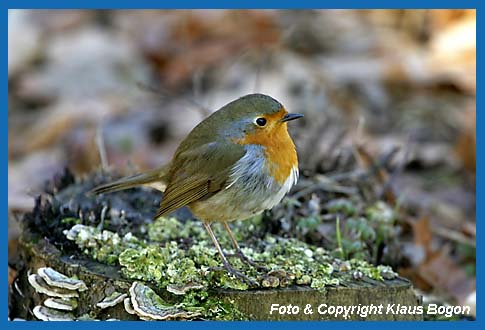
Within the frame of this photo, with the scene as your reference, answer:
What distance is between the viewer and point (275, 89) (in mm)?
7504

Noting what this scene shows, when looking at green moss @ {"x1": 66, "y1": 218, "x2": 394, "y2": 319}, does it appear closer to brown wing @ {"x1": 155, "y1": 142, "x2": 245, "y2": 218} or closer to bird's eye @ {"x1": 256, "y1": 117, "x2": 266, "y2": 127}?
brown wing @ {"x1": 155, "y1": 142, "x2": 245, "y2": 218}

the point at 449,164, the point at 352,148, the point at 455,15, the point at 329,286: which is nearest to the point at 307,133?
the point at 352,148

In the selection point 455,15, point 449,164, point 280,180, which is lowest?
point 449,164

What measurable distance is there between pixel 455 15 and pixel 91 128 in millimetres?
4009

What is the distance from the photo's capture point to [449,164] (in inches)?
266

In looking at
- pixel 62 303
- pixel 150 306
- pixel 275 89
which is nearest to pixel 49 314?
pixel 62 303

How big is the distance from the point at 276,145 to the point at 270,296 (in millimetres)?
794

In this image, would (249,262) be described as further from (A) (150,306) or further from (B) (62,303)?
(B) (62,303)

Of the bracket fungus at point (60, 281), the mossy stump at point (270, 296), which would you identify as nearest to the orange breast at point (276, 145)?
the mossy stump at point (270, 296)

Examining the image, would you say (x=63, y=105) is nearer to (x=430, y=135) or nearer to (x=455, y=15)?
(x=430, y=135)

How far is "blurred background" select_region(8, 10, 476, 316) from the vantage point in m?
5.94

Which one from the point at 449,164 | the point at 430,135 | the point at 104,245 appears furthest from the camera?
the point at 430,135

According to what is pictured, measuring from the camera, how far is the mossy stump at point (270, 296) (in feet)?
11.0

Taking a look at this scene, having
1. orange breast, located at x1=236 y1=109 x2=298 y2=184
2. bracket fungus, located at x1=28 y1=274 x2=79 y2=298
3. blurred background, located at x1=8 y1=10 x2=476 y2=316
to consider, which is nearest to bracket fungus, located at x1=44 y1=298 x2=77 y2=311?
bracket fungus, located at x1=28 y1=274 x2=79 y2=298
